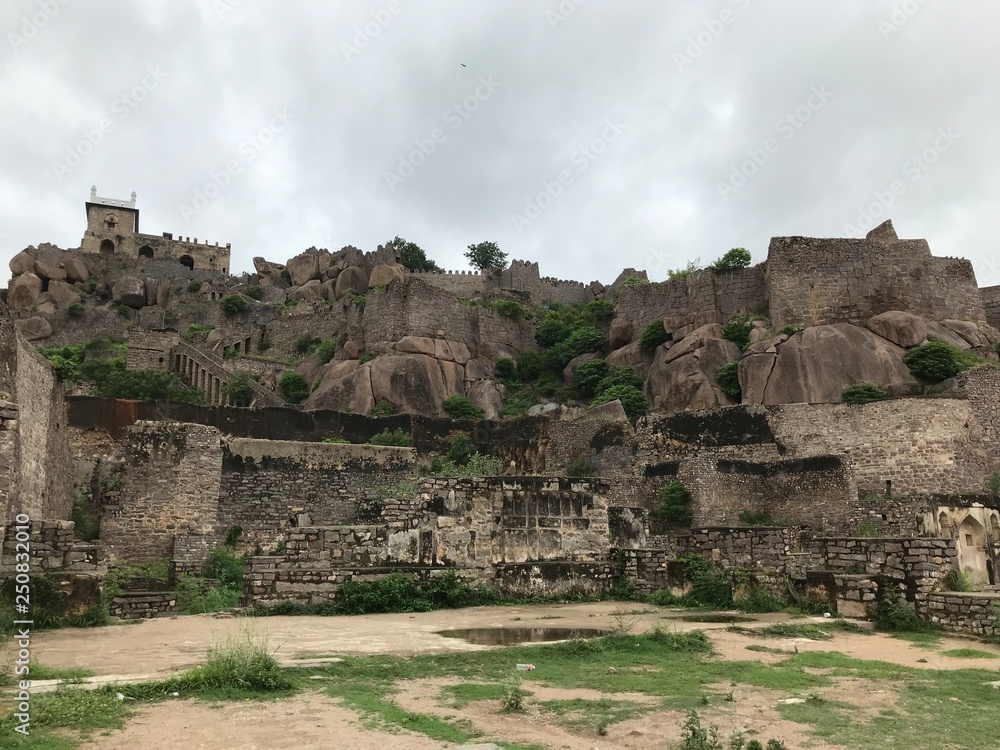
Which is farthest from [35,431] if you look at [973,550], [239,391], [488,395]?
[488,395]

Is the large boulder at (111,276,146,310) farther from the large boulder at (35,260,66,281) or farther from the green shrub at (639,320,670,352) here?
the green shrub at (639,320,670,352)

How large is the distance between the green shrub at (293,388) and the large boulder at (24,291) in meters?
26.2

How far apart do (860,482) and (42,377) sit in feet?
78.4

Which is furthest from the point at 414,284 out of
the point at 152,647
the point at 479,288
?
the point at 152,647

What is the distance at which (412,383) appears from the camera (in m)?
35.5

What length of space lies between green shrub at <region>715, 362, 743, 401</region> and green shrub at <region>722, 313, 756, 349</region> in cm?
257

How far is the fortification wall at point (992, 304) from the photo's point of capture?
39.9 metres

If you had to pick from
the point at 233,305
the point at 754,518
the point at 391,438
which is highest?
the point at 233,305

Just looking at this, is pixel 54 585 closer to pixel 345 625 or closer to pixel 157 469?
pixel 345 625

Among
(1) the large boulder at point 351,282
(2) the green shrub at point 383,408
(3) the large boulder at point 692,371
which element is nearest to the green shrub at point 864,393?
(3) the large boulder at point 692,371

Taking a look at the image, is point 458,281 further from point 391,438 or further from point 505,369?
point 391,438

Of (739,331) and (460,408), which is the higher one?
(739,331)

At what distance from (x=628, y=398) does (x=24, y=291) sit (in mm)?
44712

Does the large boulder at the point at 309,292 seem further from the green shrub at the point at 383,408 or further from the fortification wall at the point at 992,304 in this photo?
the fortification wall at the point at 992,304
